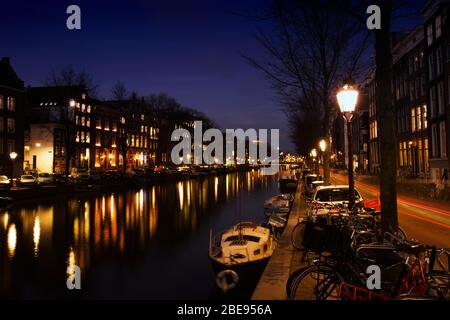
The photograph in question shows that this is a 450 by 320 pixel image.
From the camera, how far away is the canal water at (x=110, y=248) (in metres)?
18.2

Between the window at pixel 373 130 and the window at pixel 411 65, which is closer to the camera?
the window at pixel 411 65

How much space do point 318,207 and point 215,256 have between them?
190 inches

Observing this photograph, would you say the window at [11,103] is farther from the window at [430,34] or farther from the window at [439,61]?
the window at [439,61]

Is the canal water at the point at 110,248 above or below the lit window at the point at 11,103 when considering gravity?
below

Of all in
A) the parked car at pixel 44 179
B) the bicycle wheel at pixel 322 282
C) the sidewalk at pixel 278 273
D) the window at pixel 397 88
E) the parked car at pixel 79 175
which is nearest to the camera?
the bicycle wheel at pixel 322 282

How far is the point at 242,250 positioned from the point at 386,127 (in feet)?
29.9

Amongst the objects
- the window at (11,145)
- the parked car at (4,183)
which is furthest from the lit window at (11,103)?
the parked car at (4,183)

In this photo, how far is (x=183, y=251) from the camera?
25.7 m

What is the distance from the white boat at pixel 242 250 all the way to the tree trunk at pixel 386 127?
7.63 meters

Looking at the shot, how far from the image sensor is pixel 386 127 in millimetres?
9484

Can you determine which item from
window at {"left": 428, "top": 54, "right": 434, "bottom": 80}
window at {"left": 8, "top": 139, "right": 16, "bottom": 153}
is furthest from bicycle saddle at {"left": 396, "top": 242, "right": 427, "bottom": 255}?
window at {"left": 8, "top": 139, "right": 16, "bottom": 153}

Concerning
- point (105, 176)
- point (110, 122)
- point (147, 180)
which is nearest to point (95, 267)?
point (105, 176)

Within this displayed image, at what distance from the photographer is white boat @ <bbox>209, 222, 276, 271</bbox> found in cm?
1611
